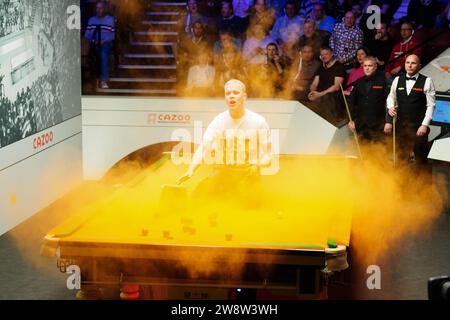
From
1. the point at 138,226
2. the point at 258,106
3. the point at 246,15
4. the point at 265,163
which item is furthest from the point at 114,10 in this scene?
the point at 138,226

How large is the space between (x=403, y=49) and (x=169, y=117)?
284cm

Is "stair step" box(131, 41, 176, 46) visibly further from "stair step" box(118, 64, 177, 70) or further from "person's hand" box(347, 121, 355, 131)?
"person's hand" box(347, 121, 355, 131)

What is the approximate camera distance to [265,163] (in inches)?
215

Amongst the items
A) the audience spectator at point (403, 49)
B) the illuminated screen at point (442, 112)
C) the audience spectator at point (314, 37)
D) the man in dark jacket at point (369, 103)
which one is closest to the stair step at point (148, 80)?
the audience spectator at point (314, 37)

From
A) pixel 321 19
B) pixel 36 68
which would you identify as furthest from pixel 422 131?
pixel 36 68

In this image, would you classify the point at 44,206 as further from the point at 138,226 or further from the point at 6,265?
the point at 138,226

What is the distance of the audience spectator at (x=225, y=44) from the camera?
882 centimetres

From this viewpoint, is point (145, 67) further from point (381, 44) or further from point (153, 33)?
point (381, 44)

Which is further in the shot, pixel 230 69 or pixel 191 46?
pixel 191 46

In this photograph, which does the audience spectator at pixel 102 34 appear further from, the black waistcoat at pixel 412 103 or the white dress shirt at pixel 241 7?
the black waistcoat at pixel 412 103

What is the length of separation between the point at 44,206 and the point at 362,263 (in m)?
3.53

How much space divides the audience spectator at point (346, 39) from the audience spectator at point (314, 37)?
10cm

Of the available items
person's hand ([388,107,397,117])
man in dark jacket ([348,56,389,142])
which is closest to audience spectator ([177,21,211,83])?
man in dark jacket ([348,56,389,142])

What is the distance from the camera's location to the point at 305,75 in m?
8.56
